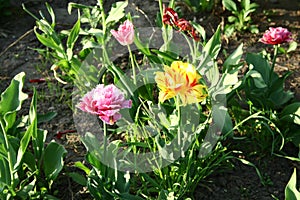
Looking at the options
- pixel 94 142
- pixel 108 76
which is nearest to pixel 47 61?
pixel 108 76

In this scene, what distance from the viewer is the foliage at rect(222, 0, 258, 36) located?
9.28 feet

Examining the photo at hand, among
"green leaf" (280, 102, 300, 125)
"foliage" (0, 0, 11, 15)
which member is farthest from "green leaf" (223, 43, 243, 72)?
"foliage" (0, 0, 11, 15)

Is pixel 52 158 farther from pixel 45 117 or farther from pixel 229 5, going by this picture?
pixel 229 5

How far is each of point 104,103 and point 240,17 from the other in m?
1.49

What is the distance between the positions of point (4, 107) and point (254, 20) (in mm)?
1583

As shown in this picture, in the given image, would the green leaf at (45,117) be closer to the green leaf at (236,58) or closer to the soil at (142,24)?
the soil at (142,24)

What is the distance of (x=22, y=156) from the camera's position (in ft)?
5.95

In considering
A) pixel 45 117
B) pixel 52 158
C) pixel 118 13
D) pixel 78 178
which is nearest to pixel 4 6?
pixel 118 13

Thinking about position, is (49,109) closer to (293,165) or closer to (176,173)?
(176,173)

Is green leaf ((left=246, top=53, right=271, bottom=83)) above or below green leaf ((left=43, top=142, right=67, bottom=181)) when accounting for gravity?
Answer: above

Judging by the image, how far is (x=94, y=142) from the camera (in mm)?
1801

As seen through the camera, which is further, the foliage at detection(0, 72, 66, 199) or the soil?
the soil

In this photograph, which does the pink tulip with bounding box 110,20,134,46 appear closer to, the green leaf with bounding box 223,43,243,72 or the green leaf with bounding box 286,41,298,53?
the green leaf with bounding box 223,43,243,72

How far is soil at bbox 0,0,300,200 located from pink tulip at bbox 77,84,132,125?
51cm
